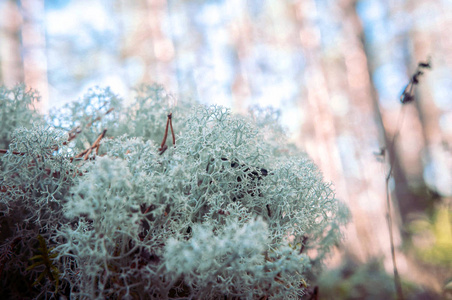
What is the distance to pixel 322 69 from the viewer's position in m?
5.65

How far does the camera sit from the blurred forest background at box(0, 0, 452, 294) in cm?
332

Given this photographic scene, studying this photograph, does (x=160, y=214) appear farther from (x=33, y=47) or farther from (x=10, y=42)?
(x=33, y=47)

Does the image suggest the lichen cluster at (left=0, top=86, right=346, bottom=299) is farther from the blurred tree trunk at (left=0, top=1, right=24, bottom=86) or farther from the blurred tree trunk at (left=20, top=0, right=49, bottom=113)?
the blurred tree trunk at (left=20, top=0, right=49, bottom=113)

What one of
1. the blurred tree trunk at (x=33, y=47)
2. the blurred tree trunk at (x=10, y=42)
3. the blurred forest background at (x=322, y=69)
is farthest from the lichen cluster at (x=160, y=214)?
Result: the blurred tree trunk at (x=33, y=47)

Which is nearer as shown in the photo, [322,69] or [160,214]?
[160,214]

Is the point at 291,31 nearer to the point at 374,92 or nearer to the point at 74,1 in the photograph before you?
the point at 374,92

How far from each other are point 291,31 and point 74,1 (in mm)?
5287

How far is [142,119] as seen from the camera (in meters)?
0.72

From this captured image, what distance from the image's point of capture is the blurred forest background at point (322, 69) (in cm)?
332

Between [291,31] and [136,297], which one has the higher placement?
[291,31]

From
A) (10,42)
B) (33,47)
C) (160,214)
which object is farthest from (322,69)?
(160,214)

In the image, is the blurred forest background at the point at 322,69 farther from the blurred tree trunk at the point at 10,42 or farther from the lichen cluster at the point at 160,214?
the lichen cluster at the point at 160,214

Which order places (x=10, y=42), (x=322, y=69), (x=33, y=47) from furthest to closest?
(x=322, y=69)
(x=33, y=47)
(x=10, y=42)

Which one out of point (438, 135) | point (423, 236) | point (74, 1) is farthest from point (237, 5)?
point (423, 236)
